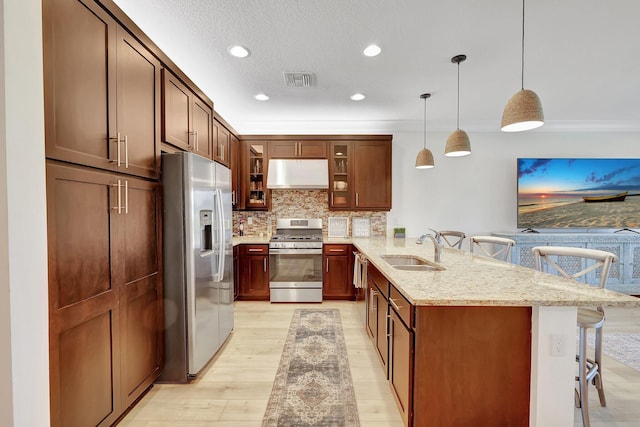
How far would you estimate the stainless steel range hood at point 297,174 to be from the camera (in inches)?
161

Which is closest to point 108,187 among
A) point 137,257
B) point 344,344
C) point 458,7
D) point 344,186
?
point 137,257

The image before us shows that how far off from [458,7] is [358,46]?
796 millimetres

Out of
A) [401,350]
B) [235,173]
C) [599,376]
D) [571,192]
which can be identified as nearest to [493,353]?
[401,350]

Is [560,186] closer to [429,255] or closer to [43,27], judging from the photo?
[429,255]

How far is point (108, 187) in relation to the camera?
4.99 feet

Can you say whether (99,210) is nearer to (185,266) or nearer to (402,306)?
(185,266)

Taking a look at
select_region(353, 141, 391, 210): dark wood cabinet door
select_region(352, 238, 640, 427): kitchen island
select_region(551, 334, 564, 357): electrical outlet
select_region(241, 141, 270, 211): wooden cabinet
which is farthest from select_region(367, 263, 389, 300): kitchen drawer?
select_region(241, 141, 270, 211): wooden cabinet

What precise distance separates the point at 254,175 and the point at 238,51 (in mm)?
2075

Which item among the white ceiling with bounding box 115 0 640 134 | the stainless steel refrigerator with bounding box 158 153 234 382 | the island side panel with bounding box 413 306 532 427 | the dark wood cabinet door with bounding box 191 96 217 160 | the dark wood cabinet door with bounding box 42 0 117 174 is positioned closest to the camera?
the dark wood cabinet door with bounding box 42 0 117 174

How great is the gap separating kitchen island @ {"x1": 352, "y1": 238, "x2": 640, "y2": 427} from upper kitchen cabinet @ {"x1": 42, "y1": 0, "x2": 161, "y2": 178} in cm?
182

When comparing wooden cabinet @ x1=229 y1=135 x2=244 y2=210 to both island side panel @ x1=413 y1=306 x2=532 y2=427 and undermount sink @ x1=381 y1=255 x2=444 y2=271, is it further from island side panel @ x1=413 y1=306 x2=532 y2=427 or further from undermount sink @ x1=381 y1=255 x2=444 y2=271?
island side panel @ x1=413 y1=306 x2=532 y2=427

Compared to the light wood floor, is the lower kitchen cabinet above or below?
above

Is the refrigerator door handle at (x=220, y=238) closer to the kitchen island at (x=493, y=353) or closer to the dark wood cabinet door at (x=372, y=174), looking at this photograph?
the kitchen island at (x=493, y=353)

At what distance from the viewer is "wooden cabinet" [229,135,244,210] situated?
12.9ft
